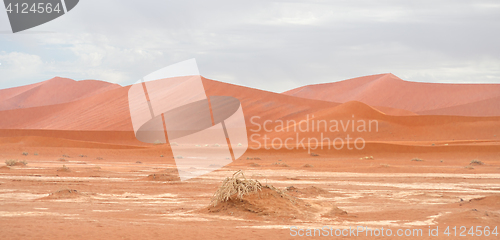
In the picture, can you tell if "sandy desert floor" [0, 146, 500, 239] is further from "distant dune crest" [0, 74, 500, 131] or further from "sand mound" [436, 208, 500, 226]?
"distant dune crest" [0, 74, 500, 131]

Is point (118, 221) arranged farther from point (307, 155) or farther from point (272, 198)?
point (307, 155)

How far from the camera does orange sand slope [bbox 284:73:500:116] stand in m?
93.1

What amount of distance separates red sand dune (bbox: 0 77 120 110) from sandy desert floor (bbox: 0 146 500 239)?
312 feet

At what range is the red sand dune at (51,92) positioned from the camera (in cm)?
11088

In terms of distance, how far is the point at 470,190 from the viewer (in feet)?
57.0

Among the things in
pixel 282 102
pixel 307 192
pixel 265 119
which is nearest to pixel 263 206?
pixel 307 192

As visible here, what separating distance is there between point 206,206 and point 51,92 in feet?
379

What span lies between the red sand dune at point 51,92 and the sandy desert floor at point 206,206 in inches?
3747

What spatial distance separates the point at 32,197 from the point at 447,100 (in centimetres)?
10179

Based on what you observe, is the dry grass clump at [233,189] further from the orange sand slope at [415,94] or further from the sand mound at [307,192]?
the orange sand slope at [415,94]

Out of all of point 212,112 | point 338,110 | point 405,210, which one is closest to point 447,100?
point 338,110

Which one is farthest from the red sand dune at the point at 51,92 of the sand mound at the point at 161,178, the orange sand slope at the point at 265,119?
the sand mound at the point at 161,178

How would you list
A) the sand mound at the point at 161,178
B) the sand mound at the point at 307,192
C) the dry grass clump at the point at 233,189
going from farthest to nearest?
the sand mound at the point at 161,178 → the sand mound at the point at 307,192 → the dry grass clump at the point at 233,189

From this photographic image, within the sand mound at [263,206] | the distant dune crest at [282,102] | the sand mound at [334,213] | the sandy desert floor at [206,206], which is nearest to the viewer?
the sandy desert floor at [206,206]
